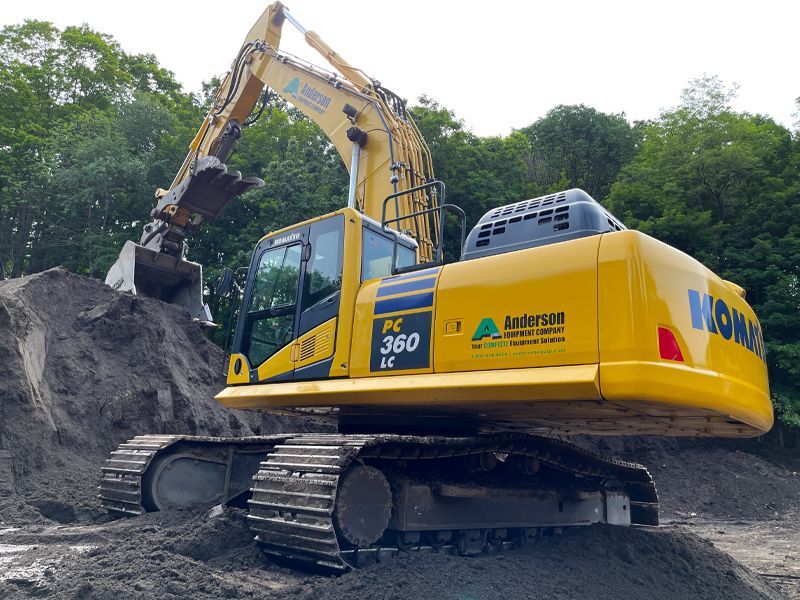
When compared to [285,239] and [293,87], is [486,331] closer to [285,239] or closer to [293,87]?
[285,239]

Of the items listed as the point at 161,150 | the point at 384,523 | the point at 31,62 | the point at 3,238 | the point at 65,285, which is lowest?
the point at 384,523

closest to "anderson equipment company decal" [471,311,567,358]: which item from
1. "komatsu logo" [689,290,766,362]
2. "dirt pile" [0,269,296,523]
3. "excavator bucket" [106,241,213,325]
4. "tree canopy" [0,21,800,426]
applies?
"komatsu logo" [689,290,766,362]

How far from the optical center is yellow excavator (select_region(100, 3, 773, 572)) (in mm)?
3934

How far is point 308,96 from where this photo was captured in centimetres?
900

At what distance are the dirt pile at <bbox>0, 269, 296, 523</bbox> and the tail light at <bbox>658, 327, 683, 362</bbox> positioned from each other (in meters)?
5.74

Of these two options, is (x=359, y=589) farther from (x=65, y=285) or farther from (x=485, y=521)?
(x=65, y=285)

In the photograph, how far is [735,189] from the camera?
680 inches

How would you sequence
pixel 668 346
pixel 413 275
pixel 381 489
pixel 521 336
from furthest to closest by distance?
pixel 413 275 < pixel 381 489 < pixel 521 336 < pixel 668 346

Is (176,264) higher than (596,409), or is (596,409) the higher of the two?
(176,264)

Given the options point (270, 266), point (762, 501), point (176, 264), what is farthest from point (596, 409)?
point (762, 501)

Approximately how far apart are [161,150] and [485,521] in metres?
20.7

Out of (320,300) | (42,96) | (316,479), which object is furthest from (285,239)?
(42,96)

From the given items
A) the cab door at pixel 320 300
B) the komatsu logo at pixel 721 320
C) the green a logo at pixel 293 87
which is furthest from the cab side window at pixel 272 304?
the green a logo at pixel 293 87

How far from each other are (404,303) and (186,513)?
291 cm
